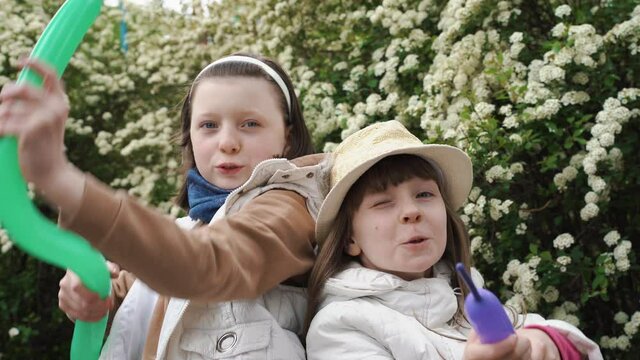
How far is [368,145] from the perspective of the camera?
77.5 inches

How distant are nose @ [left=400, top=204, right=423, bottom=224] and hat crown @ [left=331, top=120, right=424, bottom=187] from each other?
14cm

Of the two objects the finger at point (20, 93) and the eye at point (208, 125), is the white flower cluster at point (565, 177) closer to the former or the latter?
the eye at point (208, 125)

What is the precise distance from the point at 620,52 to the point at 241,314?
2697 mm

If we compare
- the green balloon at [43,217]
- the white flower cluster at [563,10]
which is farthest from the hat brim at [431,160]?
the white flower cluster at [563,10]

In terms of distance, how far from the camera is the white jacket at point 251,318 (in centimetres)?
170

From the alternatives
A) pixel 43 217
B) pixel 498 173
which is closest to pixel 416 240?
pixel 43 217

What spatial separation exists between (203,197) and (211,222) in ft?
0.84

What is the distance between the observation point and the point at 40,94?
3.87 feet

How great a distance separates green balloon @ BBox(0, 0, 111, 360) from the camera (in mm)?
1222

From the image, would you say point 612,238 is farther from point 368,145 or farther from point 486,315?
point 486,315

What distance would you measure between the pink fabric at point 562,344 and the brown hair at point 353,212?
19cm

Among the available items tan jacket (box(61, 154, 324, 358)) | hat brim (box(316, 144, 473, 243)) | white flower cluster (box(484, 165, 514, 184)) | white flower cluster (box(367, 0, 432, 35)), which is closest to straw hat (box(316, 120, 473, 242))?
hat brim (box(316, 144, 473, 243))

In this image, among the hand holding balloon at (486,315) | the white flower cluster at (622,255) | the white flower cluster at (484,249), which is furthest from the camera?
the white flower cluster at (484,249)

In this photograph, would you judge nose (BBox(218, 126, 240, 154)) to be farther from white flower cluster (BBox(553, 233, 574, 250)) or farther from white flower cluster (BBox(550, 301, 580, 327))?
white flower cluster (BBox(550, 301, 580, 327))
